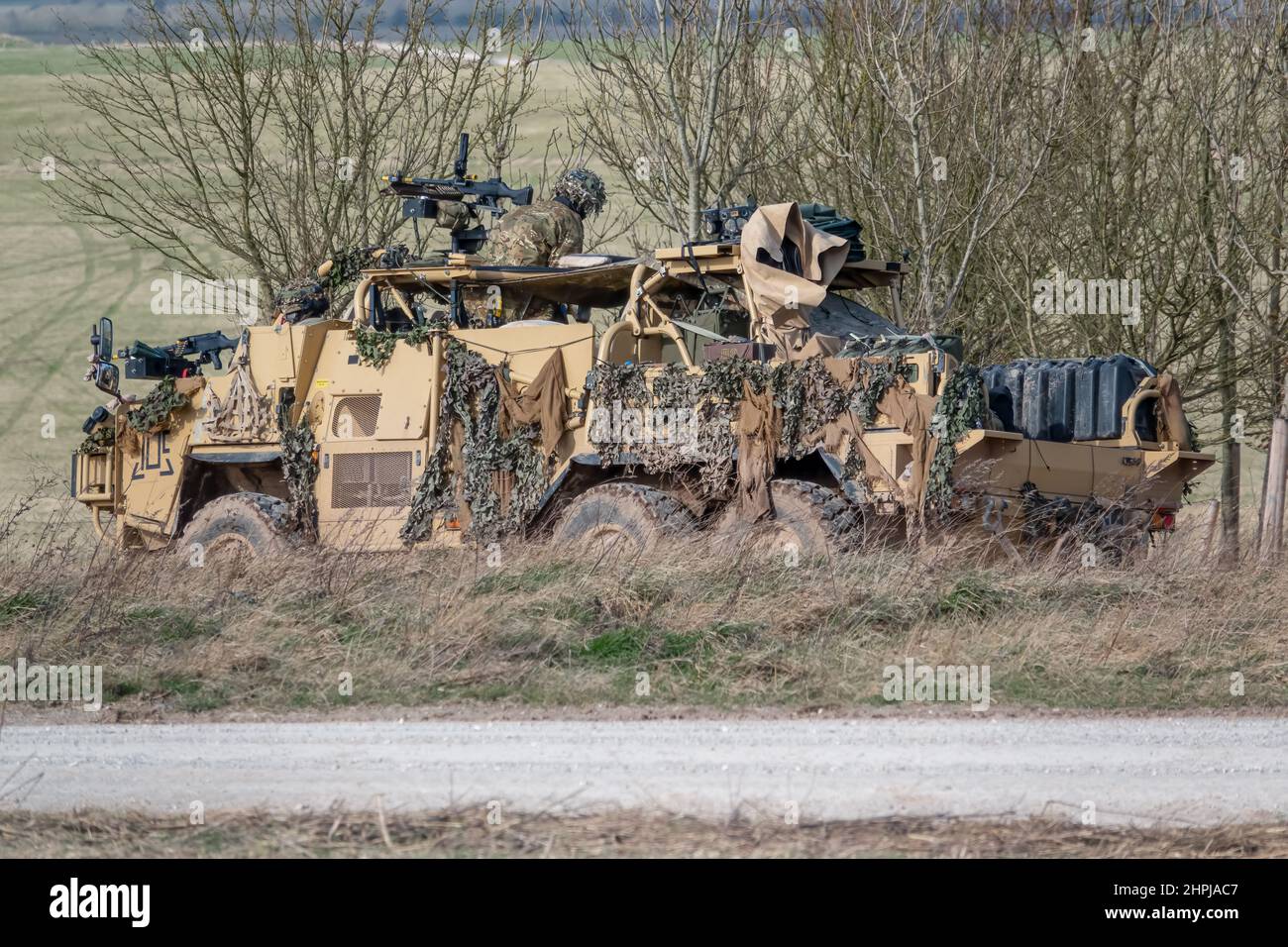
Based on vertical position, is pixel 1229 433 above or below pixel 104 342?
below

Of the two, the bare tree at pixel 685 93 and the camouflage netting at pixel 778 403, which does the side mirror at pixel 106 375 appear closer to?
the camouflage netting at pixel 778 403

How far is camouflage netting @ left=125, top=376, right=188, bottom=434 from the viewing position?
14.1 meters

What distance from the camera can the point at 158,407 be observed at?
1420cm

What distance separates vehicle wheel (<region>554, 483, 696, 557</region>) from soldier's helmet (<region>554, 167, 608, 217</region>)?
11.5 ft

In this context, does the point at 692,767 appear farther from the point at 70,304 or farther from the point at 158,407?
the point at 70,304

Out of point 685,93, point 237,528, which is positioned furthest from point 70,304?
point 237,528

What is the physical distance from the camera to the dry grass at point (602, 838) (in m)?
5.38

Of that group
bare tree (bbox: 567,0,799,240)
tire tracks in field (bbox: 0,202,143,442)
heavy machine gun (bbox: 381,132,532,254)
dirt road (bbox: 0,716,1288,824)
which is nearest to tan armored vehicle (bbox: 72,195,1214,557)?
heavy machine gun (bbox: 381,132,532,254)

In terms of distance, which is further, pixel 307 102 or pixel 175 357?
pixel 307 102

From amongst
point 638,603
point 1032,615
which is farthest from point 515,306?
point 1032,615

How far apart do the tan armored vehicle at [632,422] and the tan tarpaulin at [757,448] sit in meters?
0.02

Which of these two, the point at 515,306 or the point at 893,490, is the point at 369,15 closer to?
the point at 515,306

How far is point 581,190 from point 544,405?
9.55ft

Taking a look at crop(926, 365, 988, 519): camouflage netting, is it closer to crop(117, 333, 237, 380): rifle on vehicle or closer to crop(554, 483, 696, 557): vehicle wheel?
crop(554, 483, 696, 557): vehicle wheel
